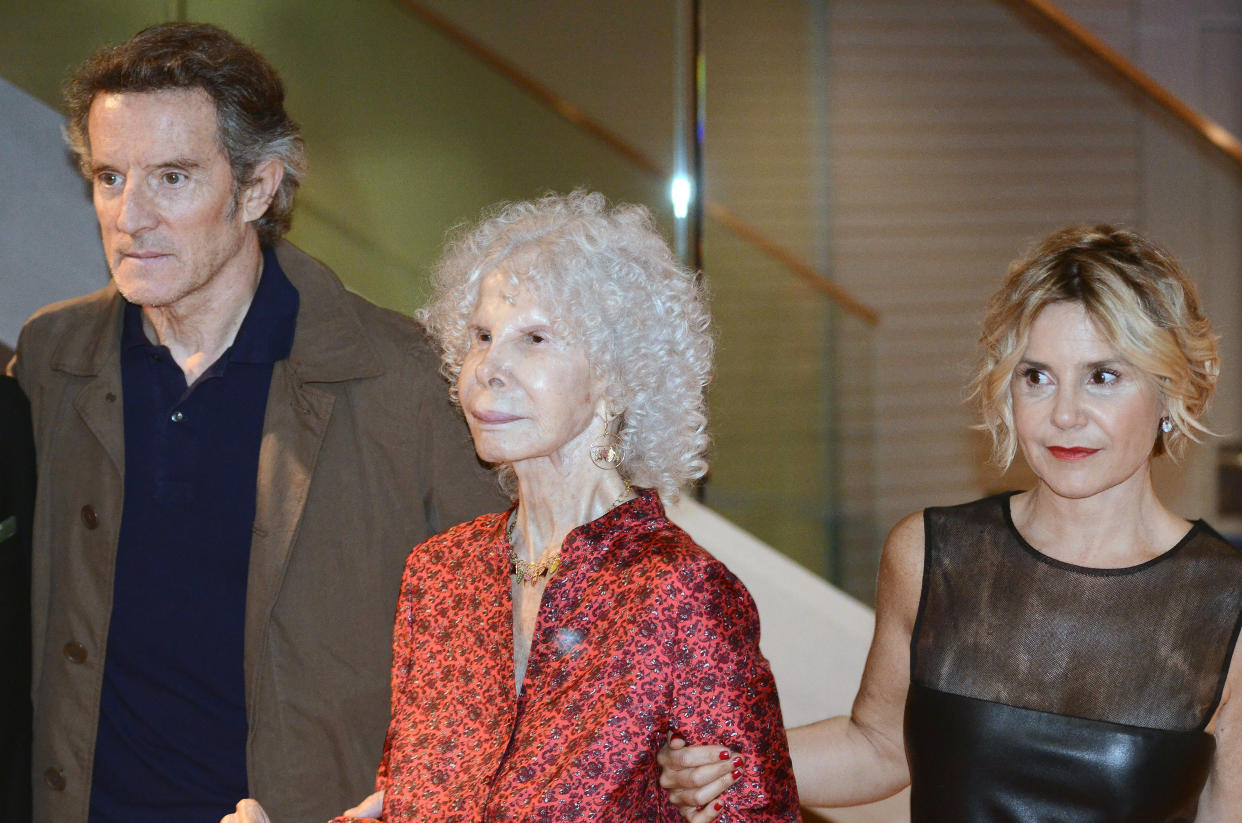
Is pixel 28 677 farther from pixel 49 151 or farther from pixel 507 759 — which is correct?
pixel 49 151

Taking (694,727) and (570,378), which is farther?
(570,378)

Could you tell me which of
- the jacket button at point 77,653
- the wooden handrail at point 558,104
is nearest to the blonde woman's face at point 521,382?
the jacket button at point 77,653

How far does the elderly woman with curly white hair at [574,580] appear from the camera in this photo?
163 centimetres

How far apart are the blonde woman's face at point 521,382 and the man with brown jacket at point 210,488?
55 cm

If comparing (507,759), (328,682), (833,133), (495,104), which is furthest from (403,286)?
(833,133)

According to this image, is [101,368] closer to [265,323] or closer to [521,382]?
[265,323]

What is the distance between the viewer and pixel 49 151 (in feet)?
9.79

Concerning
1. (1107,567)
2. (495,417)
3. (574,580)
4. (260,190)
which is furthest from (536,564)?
(260,190)

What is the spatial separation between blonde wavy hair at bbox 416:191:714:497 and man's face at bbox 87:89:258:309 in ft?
1.90

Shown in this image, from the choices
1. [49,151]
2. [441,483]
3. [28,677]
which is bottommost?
[28,677]

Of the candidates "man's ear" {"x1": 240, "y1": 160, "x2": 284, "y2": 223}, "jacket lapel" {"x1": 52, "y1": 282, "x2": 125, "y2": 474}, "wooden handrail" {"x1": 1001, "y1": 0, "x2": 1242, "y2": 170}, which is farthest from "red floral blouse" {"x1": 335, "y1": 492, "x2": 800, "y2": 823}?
"wooden handrail" {"x1": 1001, "y1": 0, "x2": 1242, "y2": 170}

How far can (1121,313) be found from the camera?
1855 millimetres

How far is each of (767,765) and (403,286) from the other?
1.90 metres

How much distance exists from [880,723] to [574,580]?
2.32ft
